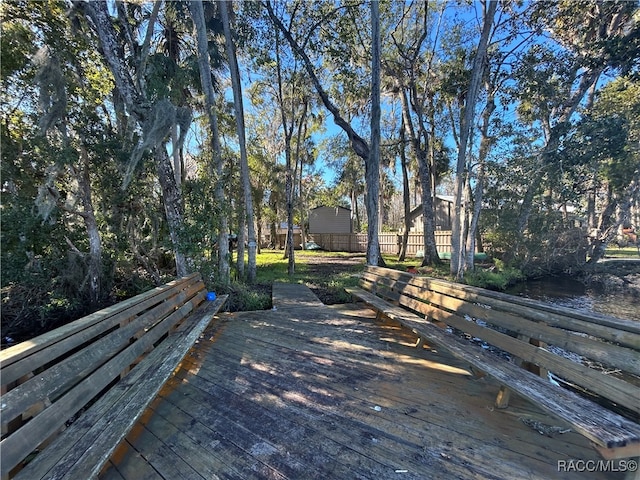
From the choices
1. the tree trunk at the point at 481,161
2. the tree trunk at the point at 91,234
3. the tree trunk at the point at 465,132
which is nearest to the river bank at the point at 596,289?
the tree trunk at the point at 481,161

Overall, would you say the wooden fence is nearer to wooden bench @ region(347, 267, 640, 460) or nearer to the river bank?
the river bank

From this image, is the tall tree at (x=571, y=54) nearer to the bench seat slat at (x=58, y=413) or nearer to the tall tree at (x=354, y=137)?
the tall tree at (x=354, y=137)

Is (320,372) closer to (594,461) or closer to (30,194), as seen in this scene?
(594,461)

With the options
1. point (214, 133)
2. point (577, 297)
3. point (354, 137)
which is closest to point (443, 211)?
point (577, 297)

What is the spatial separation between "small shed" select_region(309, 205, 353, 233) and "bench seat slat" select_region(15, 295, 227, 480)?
2466cm

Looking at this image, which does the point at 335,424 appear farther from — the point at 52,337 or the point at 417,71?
the point at 417,71

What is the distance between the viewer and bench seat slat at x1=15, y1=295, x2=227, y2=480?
1.47 m

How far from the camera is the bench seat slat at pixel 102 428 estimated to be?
1468 millimetres

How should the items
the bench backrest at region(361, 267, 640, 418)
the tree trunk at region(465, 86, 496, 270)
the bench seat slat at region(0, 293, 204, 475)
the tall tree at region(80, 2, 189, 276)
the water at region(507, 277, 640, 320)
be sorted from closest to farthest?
the bench seat slat at region(0, 293, 204, 475) → the bench backrest at region(361, 267, 640, 418) → the tall tree at region(80, 2, 189, 276) → the water at region(507, 277, 640, 320) → the tree trunk at region(465, 86, 496, 270)

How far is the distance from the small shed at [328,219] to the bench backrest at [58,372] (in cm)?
2461

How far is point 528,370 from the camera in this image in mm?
2529

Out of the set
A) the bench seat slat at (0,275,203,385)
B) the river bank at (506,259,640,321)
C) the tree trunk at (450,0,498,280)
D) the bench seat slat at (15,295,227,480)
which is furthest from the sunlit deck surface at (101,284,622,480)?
the river bank at (506,259,640,321)

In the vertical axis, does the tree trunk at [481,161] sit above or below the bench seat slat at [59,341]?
above

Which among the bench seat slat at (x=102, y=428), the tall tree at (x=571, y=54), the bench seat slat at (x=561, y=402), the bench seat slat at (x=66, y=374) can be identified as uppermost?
the tall tree at (x=571, y=54)
